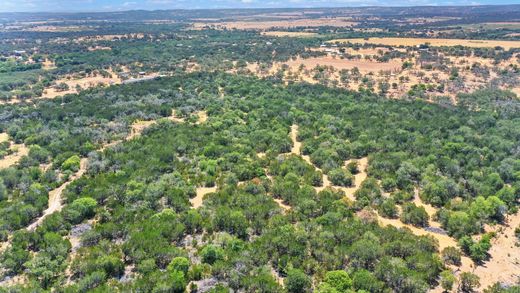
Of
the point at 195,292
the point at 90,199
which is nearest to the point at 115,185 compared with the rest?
the point at 90,199

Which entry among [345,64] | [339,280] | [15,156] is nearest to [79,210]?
[15,156]

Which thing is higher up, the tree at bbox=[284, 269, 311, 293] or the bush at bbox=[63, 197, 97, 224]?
the bush at bbox=[63, 197, 97, 224]

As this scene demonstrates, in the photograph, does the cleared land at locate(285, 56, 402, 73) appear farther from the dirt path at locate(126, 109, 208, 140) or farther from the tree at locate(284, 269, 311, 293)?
the tree at locate(284, 269, 311, 293)

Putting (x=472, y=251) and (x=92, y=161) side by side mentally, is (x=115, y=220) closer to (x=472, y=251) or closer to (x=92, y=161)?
(x=92, y=161)

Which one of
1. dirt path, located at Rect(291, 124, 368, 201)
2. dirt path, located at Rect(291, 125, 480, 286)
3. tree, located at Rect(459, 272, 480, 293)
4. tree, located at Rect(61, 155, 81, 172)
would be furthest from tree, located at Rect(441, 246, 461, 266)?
tree, located at Rect(61, 155, 81, 172)

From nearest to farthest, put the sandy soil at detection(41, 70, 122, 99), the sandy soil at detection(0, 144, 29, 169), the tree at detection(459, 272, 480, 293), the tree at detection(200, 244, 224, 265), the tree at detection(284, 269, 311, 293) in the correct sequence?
the tree at detection(284, 269, 311, 293) < the tree at detection(459, 272, 480, 293) < the tree at detection(200, 244, 224, 265) < the sandy soil at detection(0, 144, 29, 169) < the sandy soil at detection(41, 70, 122, 99)

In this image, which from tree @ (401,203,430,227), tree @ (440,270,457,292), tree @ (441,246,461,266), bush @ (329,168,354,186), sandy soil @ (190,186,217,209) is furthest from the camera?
bush @ (329,168,354,186)

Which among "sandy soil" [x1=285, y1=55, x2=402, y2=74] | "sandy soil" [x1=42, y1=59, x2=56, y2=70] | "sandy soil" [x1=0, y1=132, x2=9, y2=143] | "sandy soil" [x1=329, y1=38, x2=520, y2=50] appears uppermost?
"sandy soil" [x1=329, y1=38, x2=520, y2=50]

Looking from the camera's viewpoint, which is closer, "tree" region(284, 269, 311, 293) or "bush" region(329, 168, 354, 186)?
"tree" region(284, 269, 311, 293)

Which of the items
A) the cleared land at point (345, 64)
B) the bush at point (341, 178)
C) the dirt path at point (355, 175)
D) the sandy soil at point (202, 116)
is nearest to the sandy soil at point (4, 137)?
the sandy soil at point (202, 116)
